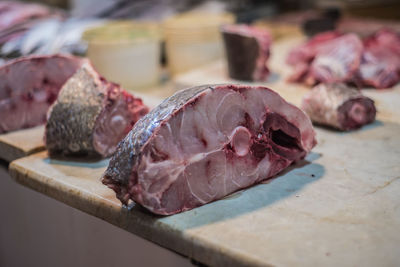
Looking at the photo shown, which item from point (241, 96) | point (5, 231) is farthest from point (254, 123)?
point (5, 231)

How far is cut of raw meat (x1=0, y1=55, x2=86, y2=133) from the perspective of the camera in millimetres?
2473

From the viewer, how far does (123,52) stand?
3.42 meters

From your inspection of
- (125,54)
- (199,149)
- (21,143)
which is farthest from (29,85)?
(199,149)

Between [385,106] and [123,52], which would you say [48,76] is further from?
Result: [385,106]

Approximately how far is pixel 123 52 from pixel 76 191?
1722 mm

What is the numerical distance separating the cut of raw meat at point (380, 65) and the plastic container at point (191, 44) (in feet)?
3.57

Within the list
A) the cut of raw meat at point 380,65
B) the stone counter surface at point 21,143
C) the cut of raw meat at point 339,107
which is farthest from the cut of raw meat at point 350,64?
the stone counter surface at point 21,143

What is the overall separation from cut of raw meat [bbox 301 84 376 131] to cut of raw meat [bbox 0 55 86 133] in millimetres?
1184

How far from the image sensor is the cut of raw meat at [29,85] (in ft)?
8.11

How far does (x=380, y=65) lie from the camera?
3084 millimetres

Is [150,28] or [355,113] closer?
[355,113]

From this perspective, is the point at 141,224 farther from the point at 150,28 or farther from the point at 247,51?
the point at 150,28

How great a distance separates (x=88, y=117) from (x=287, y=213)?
0.93 m

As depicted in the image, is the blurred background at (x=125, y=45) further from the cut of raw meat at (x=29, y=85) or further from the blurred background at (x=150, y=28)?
the cut of raw meat at (x=29, y=85)
